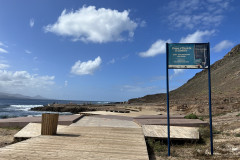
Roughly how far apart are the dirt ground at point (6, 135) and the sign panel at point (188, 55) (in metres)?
7.84

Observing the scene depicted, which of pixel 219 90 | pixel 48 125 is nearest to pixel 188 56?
pixel 48 125

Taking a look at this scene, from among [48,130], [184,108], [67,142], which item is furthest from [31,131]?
[184,108]

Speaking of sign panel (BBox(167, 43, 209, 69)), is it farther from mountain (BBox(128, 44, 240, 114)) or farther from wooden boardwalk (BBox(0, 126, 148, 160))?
mountain (BBox(128, 44, 240, 114))

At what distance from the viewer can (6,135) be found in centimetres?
1038

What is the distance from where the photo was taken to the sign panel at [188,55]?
252 inches

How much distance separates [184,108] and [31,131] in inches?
885

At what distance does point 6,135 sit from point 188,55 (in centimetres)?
979

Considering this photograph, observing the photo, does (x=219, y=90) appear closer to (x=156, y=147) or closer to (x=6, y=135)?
(x=156, y=147)

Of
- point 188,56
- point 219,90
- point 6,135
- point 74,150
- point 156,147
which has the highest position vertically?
point 219,90

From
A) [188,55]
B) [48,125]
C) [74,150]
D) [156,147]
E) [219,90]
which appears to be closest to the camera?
[74,150]

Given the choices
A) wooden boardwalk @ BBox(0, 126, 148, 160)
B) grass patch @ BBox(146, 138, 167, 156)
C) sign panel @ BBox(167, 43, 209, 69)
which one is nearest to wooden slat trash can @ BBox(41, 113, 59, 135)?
wooden boardwalk @ BBox(0, 126, 148, 160)

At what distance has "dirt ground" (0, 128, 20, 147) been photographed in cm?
897

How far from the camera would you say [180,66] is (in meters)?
6.41

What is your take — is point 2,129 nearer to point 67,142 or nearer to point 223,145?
point 67,142
